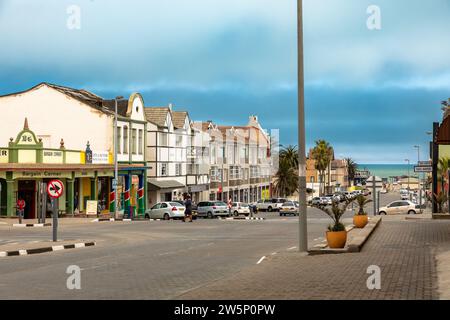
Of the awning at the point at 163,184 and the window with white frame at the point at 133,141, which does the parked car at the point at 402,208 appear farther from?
the window with white frame at the point at 133,141

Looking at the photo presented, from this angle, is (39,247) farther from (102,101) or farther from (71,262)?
(102,101)

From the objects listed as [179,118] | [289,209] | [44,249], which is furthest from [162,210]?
[44,249]

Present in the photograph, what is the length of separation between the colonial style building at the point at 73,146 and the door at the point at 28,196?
7 centimetres

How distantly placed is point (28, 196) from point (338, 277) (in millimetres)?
39172

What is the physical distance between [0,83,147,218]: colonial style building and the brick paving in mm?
32467

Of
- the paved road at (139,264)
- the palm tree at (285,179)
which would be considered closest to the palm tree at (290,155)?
the palm tree at (285,179)

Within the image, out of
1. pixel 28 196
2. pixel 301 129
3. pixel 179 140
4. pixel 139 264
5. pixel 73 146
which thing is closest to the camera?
pixel 139 264

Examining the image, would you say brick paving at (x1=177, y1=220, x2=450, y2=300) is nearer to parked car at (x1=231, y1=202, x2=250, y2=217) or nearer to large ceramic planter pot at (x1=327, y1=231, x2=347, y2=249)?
large ceramic planter pot at (x1=327, y1=231, x2=347, y2=249)

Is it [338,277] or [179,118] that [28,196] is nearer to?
[179,118]

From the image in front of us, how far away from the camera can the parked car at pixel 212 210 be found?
6131 cm

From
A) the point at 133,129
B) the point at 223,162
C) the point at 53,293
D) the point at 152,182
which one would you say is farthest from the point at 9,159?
the point at 223,162

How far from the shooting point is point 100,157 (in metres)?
58.6

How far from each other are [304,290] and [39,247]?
14105mm

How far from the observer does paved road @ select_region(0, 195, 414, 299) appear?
44.7 ft
